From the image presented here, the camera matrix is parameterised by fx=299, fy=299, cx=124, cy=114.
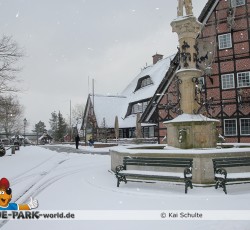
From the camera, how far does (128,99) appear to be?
40312mm

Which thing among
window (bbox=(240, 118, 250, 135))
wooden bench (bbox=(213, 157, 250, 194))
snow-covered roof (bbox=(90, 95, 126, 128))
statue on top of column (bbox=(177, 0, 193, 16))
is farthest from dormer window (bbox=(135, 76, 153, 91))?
wooden bench (bbox=(213, 157, 250, 194))

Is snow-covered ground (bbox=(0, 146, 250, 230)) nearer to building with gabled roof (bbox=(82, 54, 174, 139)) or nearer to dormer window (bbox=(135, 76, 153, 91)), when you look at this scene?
building with gabled roof (bbox=(82, 54, 174, 139))

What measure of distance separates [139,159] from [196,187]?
1975mm

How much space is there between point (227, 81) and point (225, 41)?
293 centimetres

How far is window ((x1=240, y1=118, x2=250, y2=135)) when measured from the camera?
20641 millimetres

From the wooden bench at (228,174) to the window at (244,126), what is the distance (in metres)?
13.1

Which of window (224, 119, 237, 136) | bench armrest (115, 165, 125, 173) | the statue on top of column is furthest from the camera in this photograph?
window (224, 119, 237, 136)

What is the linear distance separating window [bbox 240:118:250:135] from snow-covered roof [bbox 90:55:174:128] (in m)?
14.4

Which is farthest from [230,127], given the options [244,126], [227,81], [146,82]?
[146,82]

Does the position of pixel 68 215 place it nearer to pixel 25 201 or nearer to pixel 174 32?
pixel 25 201

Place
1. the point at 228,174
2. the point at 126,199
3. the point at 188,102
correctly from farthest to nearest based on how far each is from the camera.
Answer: the point at 188,102, the point at 228,174, the point at 126,199

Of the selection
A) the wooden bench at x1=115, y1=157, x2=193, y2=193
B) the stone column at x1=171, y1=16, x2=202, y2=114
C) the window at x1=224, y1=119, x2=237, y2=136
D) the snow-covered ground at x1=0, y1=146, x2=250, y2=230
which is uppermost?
the stone column at x1=171, y1=16, x2=202, y2=114

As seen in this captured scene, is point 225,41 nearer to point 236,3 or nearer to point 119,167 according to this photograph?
point 236,3

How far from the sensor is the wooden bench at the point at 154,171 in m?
7.84
